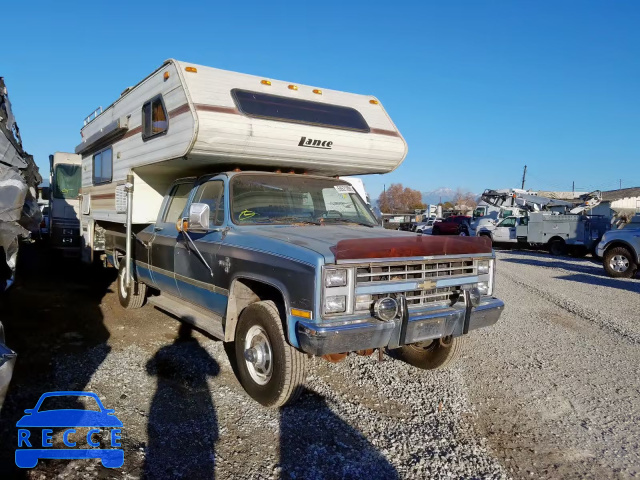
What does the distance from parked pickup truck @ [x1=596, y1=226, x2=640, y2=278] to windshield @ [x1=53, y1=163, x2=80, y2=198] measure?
14598 millimetres

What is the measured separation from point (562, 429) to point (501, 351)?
2.01m

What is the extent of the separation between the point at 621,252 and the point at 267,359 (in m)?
11.7

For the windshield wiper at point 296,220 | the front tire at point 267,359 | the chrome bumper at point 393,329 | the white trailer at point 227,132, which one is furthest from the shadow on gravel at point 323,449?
the white trailer at point 227,132

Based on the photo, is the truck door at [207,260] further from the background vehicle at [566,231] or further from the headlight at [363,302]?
the background vehicle at [566,231]

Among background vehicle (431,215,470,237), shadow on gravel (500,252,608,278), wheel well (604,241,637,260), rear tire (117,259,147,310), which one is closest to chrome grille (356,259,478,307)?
rear tire (117,259,147,310)

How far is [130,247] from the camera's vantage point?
22.6ft

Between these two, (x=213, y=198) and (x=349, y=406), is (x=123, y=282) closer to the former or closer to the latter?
(x=213, y=198)

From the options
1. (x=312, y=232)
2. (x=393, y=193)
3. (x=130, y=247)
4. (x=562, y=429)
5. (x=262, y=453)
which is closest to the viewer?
(x=262, y=453)

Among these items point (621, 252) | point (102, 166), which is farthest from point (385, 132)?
point (621, 252)

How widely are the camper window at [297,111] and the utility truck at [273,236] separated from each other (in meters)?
0.02

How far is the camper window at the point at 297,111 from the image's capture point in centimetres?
546

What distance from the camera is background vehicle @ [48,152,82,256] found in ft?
39.5

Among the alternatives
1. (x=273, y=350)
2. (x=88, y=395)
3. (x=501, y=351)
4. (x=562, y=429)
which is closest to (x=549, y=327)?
(x=501, y=351)

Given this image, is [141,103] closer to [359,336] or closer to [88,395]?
[88,395]
